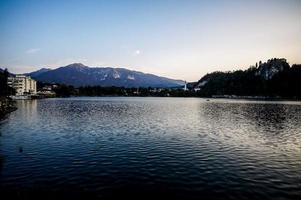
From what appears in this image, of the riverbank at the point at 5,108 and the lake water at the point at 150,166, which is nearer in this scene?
the lake water at the point at 150,166

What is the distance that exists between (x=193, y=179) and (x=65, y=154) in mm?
17593

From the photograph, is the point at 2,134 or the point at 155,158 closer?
the point at 155,158

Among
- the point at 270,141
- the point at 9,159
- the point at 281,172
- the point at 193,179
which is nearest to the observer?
the point at 193,179

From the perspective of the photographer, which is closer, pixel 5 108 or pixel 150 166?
pixel 150 166

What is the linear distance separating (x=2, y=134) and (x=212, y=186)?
42373 mm

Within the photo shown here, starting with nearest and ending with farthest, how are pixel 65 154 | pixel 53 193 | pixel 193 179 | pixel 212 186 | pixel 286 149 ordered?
pixel 53 193 → pixel 212 186 → pixel 193 179 → pixel 65 154 → pixel 286 149

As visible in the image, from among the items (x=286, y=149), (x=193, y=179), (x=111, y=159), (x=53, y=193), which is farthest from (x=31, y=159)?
(x=286, y=149)

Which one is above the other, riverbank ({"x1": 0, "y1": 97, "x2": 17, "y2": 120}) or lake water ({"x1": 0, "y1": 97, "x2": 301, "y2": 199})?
riverbank ({"x1": 0, "y1": 97, "x2": 17, "y2": 120})

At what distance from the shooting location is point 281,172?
89.7 ft

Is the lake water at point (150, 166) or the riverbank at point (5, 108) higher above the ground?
the riverbank at point (5, 108)

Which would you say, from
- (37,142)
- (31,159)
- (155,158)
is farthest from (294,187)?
(37,142)

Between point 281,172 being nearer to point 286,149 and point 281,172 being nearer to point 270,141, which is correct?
point 286,149

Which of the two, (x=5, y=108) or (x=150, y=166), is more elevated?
(x=5, y=108)

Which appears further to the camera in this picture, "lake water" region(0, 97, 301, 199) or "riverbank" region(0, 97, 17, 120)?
"riverbank" region(0, 97, 17, 120)
